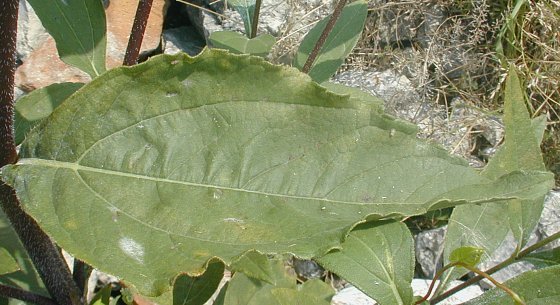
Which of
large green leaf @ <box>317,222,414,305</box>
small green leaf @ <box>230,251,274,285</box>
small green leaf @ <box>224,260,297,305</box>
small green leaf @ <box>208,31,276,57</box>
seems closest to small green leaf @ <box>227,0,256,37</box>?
small green leaf @ <box>208,31,276,57</box>

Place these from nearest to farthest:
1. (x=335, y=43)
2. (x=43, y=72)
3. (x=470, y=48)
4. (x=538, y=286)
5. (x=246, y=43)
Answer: (x=538, y=286) < (x=246, y=43) < (x=335, y=43) < (x=43, y=72) < (x=470, y=48)

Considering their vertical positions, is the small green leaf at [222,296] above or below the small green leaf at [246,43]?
below

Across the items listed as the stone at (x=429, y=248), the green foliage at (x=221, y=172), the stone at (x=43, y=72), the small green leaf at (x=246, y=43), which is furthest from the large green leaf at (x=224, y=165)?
the stone at (x=43, y=72)

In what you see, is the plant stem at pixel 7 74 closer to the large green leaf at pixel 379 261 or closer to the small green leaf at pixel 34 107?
the small green leaf at pixel 34 107

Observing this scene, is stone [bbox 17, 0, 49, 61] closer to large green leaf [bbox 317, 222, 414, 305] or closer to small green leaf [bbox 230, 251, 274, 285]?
large green leaf [bbox 317, 222, 414, 305]

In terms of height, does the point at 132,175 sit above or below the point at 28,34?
above

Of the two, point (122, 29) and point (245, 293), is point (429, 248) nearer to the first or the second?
point (245, 293)

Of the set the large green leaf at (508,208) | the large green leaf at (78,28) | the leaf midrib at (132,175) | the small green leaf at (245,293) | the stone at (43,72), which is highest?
the large green leaf at (78,28)

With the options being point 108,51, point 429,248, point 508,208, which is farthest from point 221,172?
point 108,51
